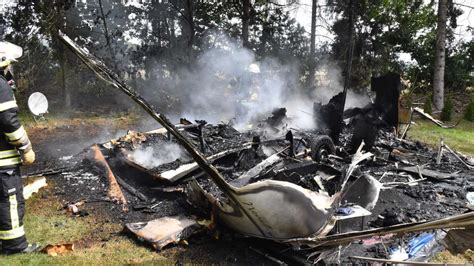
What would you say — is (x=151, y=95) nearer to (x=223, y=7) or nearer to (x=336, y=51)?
(x=223, y=7)

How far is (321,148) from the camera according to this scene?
22.9 feet

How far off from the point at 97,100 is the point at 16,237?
12.1 m

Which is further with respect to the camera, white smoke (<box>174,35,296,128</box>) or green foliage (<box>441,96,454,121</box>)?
white smoke (<box>174,35,296,128</box>)

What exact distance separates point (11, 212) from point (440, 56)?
15472 millimetres

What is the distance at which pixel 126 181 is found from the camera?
6.41 m

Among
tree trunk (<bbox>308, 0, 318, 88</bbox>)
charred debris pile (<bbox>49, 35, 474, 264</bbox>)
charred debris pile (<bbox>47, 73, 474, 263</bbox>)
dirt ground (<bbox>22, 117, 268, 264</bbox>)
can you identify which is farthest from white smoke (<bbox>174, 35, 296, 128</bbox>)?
charred debris pile (<bbox>47, 73, 474, 263</bbox>)

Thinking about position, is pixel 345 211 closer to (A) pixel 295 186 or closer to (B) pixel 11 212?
(A) pixel 295 186

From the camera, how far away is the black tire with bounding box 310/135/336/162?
6765 millimetres

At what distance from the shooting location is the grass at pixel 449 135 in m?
10.2

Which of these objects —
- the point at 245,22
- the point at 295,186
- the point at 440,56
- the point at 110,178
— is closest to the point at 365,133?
the point at 295,186

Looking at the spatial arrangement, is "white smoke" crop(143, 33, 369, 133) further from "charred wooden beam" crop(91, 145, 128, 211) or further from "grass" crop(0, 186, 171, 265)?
"grass" crop(0, 186, 171, 265)

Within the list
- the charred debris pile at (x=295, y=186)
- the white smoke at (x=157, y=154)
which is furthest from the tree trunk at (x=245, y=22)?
the white smoke at (x=157, y=154)

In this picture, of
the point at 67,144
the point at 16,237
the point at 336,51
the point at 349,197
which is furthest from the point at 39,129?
the point at 336,51

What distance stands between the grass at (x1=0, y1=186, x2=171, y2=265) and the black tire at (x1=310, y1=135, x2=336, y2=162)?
365 cm
